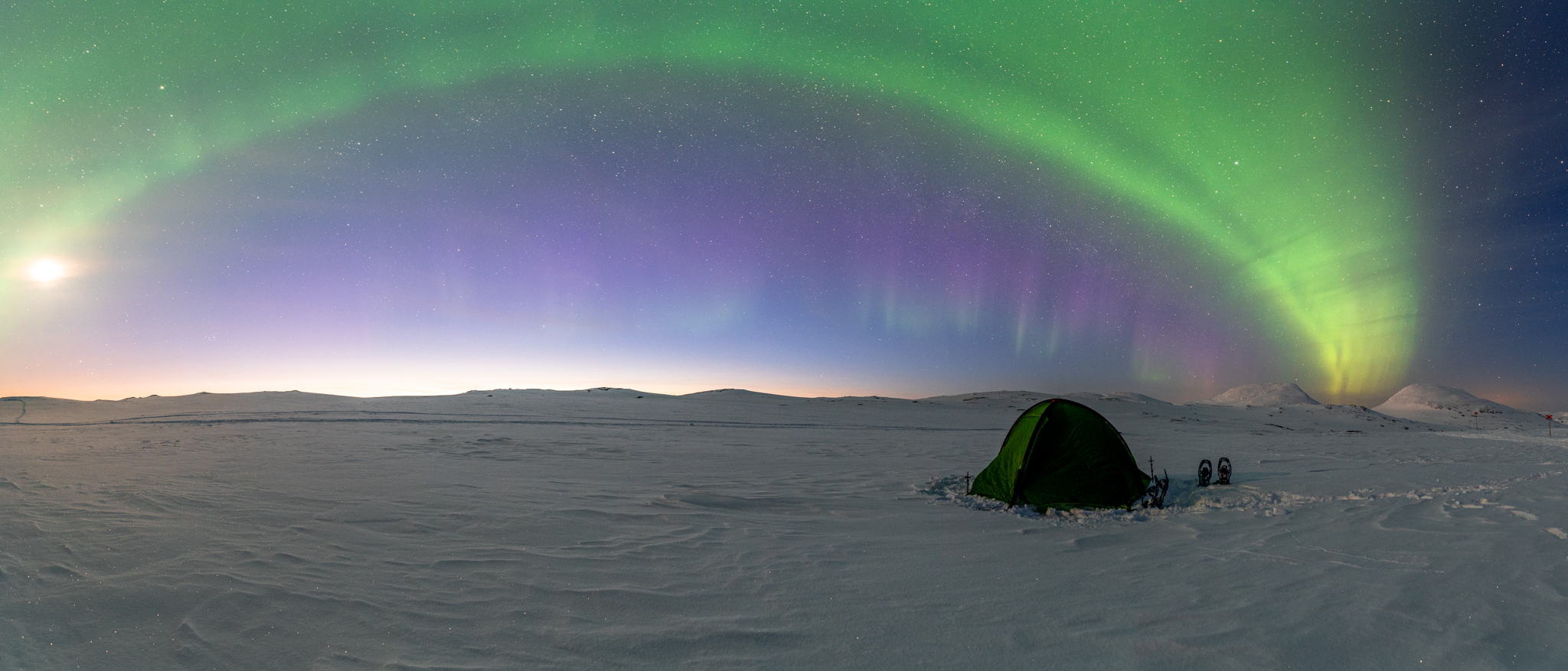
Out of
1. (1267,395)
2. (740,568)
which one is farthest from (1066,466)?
(1267,395)

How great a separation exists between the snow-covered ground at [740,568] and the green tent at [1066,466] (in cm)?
57

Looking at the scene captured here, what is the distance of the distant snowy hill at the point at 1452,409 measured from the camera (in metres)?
55.0

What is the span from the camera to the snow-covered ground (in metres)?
4.07

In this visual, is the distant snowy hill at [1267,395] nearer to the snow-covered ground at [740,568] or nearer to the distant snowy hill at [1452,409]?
the distant snowy hill at [1452,409]

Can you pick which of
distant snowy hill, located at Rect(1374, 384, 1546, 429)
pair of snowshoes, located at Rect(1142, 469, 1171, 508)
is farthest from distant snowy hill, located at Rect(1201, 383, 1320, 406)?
pair of snowshoes, located at Rect(1142, 469, 1171, 508)

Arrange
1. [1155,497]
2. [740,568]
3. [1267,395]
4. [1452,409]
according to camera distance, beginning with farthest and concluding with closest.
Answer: [1267,395] < [1452,409] < [1155,497] < [740,568]

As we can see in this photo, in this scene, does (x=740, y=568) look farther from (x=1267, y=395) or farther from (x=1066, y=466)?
(x=1267, y=395)

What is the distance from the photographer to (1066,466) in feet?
31.8

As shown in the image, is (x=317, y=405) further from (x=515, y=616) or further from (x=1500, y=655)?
(x=1500, y=655)

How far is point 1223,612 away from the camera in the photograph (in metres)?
4.68

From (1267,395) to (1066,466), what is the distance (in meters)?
107

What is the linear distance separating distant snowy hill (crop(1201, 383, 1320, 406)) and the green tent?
93.7m

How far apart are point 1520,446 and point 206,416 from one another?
57.2 meters

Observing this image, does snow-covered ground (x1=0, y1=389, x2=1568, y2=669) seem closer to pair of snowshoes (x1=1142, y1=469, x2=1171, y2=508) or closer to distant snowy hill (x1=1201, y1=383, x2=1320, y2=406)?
pair of snowshoes (x1=1142, y1=469, x2=1171, y2=508)
